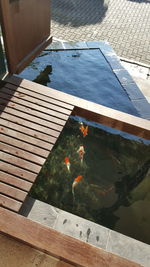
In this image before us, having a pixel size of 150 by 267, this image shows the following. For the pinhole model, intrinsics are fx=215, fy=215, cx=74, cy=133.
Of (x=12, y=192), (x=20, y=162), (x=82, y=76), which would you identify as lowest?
(x=82, y=76)

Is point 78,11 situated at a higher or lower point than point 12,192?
higher

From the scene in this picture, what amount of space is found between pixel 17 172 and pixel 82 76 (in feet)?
16.2

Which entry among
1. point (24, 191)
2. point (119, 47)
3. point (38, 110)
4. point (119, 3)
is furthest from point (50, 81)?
point (119, 3)

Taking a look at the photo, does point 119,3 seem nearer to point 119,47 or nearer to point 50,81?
point 119,47

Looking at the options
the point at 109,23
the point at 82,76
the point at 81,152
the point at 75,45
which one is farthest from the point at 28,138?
the point at 109,23

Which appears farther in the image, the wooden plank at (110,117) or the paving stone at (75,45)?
the paving stone at (75,45)

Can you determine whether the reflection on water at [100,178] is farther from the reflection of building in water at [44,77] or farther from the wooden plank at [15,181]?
the reflection of building in water at [44,77]

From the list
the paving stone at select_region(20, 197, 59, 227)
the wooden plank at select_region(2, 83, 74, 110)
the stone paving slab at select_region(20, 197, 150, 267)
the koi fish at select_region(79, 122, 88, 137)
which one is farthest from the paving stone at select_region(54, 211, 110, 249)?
the koi fish at select_region(79, 122, 88, 137)

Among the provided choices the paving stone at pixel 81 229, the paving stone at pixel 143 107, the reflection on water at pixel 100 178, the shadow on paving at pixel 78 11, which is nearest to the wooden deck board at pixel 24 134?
the paving stone at pixel 81 229

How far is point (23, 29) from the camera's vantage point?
5117mm

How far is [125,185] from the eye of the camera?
5109 mm

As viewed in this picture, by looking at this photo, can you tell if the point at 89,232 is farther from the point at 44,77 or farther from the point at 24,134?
the point at 44,77

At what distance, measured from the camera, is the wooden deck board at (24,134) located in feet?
11.2

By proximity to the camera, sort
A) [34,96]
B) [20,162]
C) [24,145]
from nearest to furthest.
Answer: [20,162] → [24,145] → [34,96]
